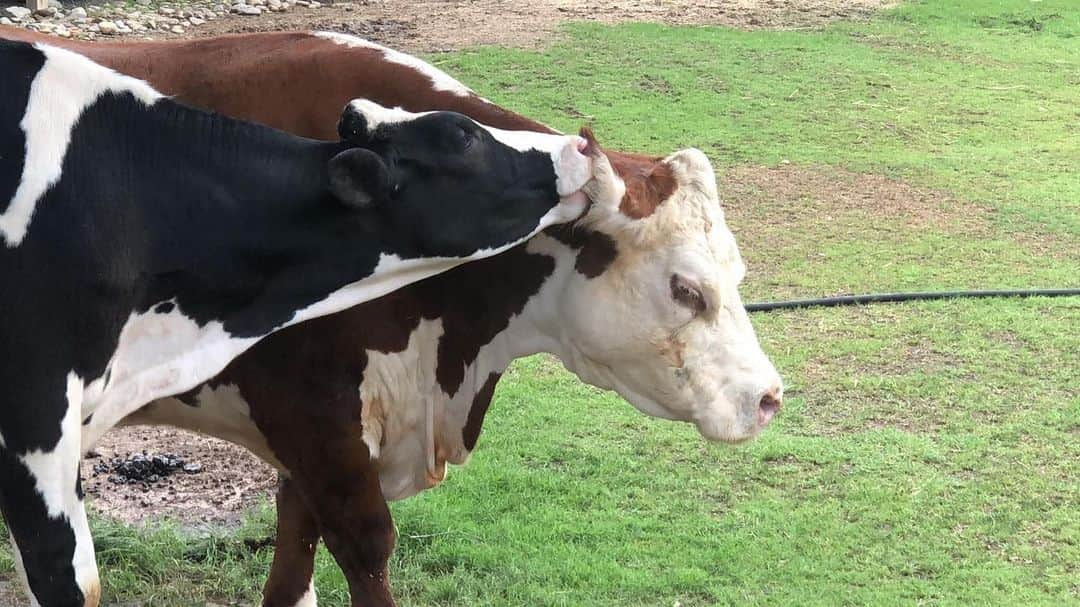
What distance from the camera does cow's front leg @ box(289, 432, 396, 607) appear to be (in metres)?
3.35

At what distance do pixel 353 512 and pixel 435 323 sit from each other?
49 centimetres

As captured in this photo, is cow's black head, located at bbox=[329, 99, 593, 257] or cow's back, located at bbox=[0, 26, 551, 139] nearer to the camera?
cow's black head, located at bbox=[329, 99, 593, 257]

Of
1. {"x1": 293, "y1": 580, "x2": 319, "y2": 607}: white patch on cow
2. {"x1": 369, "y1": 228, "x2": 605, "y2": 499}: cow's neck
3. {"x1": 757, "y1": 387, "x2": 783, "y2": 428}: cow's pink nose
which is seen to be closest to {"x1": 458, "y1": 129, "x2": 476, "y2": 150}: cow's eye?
{"x1": 369, "y1": 228, "x2": 605, "y2": 499}: cow's neck

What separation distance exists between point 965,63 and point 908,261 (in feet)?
15.4

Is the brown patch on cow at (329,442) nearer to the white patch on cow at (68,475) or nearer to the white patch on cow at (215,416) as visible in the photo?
the white patch on cow at (215,416)

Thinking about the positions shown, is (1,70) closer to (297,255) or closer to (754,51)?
(297,255)

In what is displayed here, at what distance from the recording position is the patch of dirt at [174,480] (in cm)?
440

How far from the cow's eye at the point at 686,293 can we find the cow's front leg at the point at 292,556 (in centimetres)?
119

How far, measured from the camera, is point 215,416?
3416mm

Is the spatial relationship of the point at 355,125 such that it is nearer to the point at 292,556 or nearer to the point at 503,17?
the point at 292,556

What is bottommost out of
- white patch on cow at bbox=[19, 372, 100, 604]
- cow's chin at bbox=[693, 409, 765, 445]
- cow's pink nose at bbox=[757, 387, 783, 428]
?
cow's chin at bbox=[693, 409, 765, 445]

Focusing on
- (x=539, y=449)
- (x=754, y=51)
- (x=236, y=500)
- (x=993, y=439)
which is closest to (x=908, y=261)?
(x=993, y=439)

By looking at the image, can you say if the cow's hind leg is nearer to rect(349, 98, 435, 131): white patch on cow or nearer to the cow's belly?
rect(349, 98, 435, 131): white patch on cow

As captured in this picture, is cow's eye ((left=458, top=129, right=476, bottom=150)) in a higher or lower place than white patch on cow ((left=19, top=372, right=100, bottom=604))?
higher
